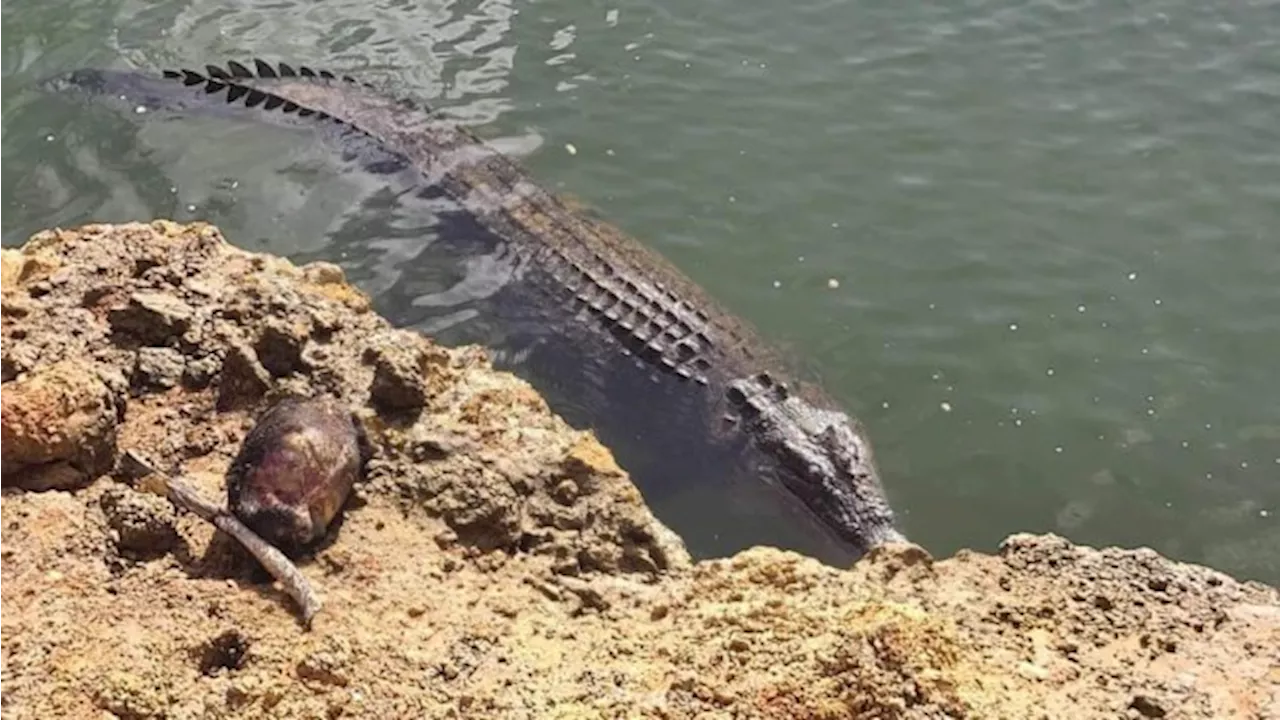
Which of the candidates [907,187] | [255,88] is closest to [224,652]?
[907,187]

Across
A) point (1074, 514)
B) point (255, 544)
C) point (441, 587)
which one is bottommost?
point (1074, 514)

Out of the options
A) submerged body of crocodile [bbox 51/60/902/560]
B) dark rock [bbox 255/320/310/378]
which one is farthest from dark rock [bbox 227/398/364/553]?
submerged body of crocodile [bbox 51/60/902/560]

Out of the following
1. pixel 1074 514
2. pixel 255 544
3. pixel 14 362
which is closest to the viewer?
pixel 255 544

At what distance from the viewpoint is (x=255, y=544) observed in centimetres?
409

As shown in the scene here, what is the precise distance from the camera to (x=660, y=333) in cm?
712

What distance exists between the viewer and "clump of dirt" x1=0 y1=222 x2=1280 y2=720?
357cm

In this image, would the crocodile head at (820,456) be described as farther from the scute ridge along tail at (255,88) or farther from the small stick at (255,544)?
the scute ridge along tail at (255,88)

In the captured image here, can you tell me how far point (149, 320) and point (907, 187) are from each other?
484 centimetres

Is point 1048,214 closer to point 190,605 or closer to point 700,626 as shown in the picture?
point 700,626

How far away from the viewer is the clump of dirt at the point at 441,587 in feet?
11.7

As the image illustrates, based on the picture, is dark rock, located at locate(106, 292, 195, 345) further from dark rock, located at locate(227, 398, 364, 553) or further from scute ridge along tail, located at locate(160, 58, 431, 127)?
scute ridge along tail, located at locate(160, 58, 431, 127)

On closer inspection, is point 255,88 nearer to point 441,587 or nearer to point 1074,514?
point 441,587

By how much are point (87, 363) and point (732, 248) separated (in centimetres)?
409

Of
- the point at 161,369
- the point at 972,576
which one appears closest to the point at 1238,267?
the point at 972,576
